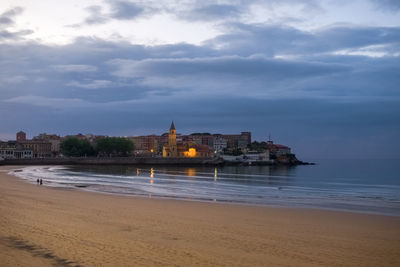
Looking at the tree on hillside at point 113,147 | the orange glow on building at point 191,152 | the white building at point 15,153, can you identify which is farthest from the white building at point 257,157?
the white building at point 15,153

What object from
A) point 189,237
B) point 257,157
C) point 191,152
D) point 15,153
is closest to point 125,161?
point 191,152

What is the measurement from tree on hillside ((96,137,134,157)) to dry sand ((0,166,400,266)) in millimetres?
114664

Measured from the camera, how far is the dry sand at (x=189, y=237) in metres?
9.74

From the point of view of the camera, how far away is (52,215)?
15.9 metres

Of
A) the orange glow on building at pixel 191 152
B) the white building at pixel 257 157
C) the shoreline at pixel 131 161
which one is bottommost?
the shoreline at pixel 131 161

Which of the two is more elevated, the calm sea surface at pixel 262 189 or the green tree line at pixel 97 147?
the green tree line at pixel 97 147

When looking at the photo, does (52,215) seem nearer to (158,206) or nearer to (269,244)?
(158,206)

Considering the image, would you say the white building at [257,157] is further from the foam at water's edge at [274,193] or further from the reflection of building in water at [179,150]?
the foam at water's edge at [274,193]

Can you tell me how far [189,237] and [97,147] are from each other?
Answer: 124307 mm

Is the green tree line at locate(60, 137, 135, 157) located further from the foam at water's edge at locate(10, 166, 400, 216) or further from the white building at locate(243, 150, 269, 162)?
the foam at water's edge at locate(10, 166, 400, 216)

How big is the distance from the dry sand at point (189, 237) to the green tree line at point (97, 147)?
112 m

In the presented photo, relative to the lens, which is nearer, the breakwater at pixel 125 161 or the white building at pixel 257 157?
the breakwater at pixel 125 161

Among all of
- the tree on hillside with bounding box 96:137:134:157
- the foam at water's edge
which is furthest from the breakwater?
the foam at water's edge

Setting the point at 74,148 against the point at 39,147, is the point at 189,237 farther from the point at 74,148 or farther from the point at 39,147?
the point at 39,147
